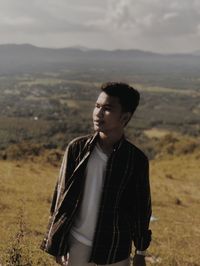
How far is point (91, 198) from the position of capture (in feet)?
8.58

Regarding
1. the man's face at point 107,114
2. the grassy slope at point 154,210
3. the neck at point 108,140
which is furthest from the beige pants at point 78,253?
the grassy slope at point 154,210

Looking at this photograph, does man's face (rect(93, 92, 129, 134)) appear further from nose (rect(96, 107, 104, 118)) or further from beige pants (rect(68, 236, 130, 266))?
beige pants (rect(68, 236, 130, 266))

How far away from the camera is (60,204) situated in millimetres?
2645

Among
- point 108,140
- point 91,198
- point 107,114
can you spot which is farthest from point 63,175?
point 107,114

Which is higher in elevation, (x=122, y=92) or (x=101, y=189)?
(x=122, y=92)

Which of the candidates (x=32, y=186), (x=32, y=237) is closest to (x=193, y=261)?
(x=32, y=237)

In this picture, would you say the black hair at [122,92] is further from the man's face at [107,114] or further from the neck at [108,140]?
the neck at [108,140]

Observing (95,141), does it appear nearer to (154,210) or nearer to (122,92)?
(122,92)

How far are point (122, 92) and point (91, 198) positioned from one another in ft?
2.15

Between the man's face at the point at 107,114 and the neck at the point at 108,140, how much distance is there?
0.03m

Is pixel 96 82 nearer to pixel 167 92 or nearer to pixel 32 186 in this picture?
pixel 167 92

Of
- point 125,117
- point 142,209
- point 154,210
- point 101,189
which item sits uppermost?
point 125,117

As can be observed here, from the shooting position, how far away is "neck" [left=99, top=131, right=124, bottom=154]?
264 cm

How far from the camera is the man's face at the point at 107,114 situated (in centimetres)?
261
